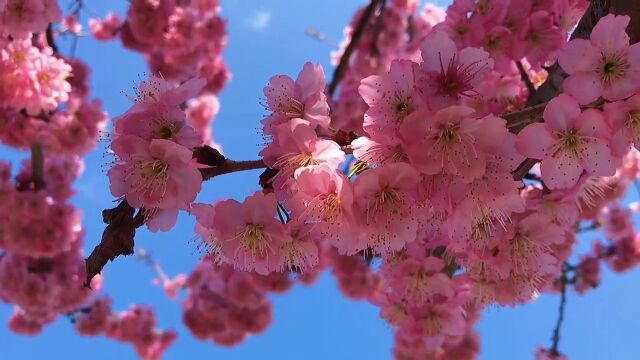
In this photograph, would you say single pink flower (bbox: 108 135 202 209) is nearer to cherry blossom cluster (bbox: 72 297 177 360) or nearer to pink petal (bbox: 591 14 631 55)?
pink petal (bbox: 591 14 631 55)

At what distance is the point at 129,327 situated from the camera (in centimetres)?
752

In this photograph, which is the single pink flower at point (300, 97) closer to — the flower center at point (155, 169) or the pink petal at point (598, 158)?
the flower center at point (155, 169)

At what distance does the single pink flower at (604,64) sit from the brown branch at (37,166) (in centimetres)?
392

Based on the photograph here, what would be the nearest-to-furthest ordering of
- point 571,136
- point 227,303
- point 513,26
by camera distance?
1. point 571,136
2. point 513,26
3. point 227,303

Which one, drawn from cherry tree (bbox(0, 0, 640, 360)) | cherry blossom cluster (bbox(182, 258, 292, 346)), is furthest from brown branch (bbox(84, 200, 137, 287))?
cherry blossom cluster (bbox(182, 258, 292, 346))

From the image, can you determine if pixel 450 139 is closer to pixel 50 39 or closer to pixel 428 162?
pixel 428 162

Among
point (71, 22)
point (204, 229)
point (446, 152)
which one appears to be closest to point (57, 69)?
point (204, 229)

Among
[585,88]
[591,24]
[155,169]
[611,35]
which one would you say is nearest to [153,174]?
[155,169]

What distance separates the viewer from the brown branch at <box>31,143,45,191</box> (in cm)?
421

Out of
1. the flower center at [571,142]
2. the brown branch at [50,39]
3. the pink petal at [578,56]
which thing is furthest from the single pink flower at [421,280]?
the brown branch at [50,39]

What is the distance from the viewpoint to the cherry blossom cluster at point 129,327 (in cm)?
680

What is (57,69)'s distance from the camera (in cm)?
350

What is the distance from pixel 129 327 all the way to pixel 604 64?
743 centimetres

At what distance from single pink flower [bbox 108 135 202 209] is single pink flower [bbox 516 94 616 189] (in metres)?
0.69
